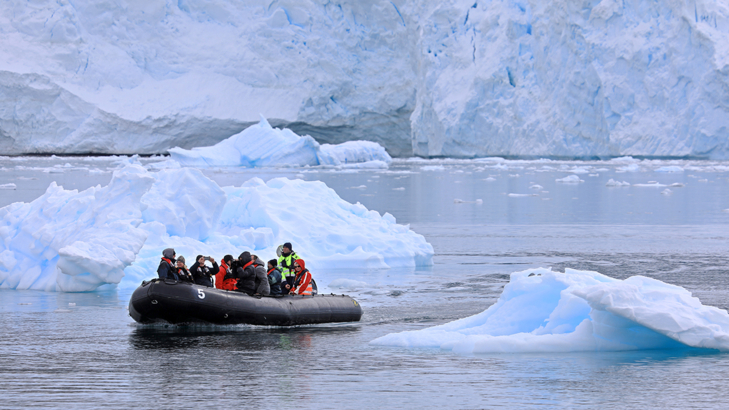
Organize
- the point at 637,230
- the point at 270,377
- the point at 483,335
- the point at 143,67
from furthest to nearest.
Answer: the point at 143,67
the point at 637,230
the point at 483,335
the point at 270,377

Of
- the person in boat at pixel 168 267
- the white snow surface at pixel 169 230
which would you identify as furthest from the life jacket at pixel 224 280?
the white snow surface at pixel 169 230

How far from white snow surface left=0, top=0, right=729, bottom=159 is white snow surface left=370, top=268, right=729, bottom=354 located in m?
33.9

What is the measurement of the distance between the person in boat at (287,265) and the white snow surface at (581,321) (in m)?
1.78

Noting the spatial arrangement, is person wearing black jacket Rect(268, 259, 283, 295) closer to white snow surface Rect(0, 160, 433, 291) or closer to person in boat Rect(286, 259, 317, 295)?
person in boat Rect(286, 259, 317, 295)

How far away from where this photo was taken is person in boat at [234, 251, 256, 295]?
886 cm

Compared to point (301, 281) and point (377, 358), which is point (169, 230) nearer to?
point (301, 281)

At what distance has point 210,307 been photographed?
27.7 ft

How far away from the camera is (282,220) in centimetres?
1376

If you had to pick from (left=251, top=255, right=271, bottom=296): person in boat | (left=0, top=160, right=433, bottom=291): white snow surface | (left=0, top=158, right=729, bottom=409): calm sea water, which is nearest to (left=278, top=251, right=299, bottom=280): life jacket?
(left=251, top=255, right=271, bottom=296): person in boat

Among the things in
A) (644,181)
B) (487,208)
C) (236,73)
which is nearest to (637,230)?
(487,208)

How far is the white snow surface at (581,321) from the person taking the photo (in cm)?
693

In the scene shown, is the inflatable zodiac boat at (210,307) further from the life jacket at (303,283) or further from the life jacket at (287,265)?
the life jacket at (287,265)

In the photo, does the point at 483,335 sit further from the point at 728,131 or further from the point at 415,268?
the point at 728,131

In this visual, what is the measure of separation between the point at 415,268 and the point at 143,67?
44834 mm
